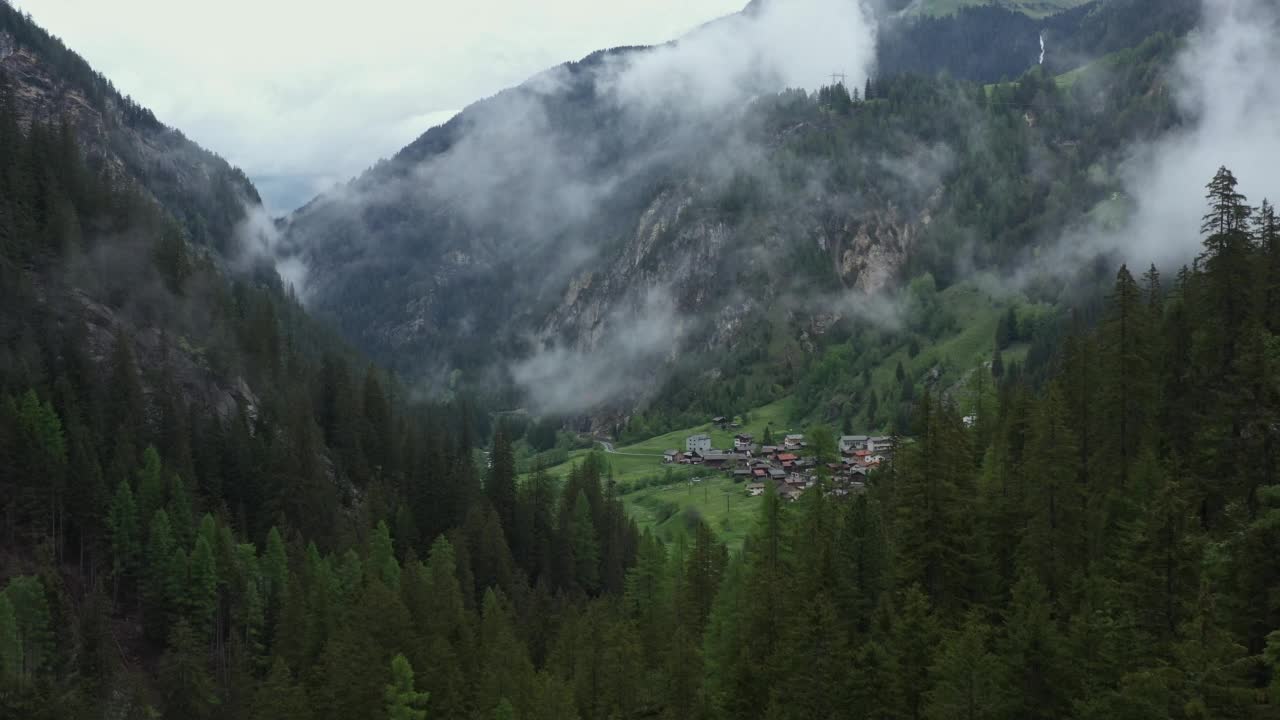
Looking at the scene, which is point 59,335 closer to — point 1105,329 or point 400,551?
point 400,551

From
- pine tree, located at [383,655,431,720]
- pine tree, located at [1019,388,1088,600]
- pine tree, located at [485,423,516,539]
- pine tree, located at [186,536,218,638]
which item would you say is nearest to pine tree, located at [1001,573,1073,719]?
pine tree, located at [1019,388,1088,600]

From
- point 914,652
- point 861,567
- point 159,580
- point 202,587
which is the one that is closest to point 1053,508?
point 861,567

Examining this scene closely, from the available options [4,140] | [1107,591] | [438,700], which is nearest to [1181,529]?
[1107,591]

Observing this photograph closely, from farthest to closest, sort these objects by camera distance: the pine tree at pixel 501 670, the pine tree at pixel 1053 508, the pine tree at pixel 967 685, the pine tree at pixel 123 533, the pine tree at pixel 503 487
Result: the pine tree at pixel 503 487 < the pine tree at pixel 123 533 < the pine tree at pixel 501 670 < the pine tree at pixel 1053 508 < the pine tree at pixel 967 685

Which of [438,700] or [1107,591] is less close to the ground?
[1107,591]

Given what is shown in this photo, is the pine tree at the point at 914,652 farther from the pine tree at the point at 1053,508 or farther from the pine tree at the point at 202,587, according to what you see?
the pine tree at the point at 202,587

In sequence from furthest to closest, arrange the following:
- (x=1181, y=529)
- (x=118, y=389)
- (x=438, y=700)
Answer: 1. (x=118, y=389)
2. (x=438, y=700)
3. (x=1181, y=529)

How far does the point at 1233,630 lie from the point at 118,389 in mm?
118672

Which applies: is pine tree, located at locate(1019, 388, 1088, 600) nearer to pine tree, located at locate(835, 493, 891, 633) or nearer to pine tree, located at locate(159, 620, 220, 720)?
pine tree, located at locate(835, 493, 891, 633)

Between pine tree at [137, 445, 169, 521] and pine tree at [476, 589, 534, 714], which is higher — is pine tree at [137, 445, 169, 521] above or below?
above

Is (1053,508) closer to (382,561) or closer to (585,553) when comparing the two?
(382,561)

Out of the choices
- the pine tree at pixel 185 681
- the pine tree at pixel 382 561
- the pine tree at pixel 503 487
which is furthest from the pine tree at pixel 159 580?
the pine tree at pixel 503 487

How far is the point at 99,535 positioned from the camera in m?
98.7

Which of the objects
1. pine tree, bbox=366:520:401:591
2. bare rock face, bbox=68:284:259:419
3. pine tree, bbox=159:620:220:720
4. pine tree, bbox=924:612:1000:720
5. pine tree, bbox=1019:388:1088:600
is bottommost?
pine tree, bbox=159:620:220:720
